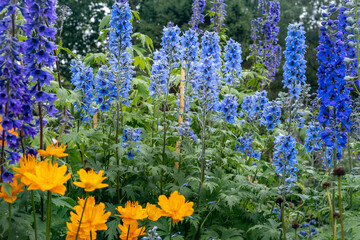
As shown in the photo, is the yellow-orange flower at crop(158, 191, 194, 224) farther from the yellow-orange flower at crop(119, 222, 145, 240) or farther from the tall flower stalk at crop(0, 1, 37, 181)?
the tall flower stalk at crop(0, 1, 37, 181)

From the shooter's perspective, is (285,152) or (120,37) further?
(120,37)

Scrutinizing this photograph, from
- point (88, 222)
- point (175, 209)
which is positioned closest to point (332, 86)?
point (175, 209)

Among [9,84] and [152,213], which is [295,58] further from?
[9,84]

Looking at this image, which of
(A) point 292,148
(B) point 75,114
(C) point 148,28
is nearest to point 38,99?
(B) point 75,114

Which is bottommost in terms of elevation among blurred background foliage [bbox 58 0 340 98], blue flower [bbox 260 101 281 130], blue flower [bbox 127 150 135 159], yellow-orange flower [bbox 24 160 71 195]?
blue flower [bbox 127 150 135 159]

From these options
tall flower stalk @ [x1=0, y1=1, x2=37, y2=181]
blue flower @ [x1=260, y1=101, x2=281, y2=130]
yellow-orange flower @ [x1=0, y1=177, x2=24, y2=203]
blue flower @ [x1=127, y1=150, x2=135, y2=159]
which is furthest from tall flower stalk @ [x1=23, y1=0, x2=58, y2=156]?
blue flower @ [x1=260, y1=101, x2=281, y2=130]

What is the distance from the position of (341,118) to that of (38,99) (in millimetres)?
2429

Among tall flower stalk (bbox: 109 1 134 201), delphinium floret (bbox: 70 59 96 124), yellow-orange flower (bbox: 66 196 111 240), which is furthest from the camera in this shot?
delphinium floret (bbox: 70 59 96 124)

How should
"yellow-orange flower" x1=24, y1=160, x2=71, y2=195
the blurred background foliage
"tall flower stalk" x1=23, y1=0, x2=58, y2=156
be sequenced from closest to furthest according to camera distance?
"yellow-orange flower" x1=24, y1=160, x2=71, y2=195 < "tall flower stalk" x1=23, y1=0, x2=58, y2=156 < the blurred background foliage

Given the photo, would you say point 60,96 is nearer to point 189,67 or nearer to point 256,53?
point 189,67

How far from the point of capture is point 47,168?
66.7 inches

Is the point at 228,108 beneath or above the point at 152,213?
above

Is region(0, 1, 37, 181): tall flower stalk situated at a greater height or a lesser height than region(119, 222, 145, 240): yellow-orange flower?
greater

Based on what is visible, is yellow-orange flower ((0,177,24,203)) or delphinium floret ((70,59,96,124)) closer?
yellow-orange flower ((0,177,24,203))
